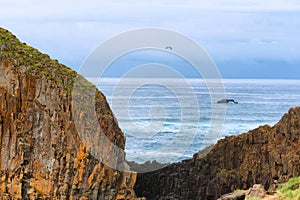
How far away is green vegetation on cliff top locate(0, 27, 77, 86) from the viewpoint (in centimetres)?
3488

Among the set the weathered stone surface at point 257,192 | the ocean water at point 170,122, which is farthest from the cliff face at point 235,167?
the ocean water at point 170,122

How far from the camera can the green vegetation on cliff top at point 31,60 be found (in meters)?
34.9

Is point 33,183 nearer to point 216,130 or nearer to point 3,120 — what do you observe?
point 3,120

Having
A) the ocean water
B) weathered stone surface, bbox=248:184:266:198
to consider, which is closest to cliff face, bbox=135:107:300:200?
weathered stone surface, bbox=248:184:266:198

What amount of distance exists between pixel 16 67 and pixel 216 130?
198ft

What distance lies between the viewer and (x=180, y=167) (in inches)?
1836

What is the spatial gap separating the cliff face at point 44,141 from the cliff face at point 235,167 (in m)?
9.89

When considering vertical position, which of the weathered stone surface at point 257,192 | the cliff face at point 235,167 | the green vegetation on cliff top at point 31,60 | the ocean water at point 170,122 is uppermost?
the ocean water at point 170,122

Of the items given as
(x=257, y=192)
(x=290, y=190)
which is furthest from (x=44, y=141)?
(x=290, y=190)

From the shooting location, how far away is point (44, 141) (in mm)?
34344

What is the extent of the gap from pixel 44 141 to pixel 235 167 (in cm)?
1509

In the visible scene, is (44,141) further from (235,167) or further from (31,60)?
(235,167)

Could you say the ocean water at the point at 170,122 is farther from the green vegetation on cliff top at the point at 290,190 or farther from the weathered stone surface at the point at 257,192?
the weathered stone surface at the point at 257,192

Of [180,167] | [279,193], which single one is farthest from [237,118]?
[279,193]
